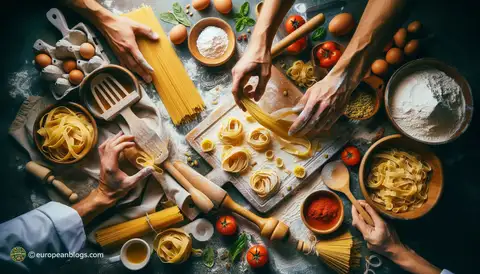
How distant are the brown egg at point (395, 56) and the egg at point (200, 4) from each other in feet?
4.48

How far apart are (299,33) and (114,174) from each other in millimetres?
1545

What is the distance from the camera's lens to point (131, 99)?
272 cm

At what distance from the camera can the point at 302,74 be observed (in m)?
2.82

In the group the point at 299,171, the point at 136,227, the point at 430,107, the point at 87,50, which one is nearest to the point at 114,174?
the point at 136,227

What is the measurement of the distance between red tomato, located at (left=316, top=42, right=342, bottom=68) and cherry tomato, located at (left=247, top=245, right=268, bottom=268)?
1347mm

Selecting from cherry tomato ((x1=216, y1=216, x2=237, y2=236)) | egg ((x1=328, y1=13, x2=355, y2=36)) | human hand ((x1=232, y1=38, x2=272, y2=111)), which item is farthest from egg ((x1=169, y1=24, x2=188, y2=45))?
cherry tomato ((x1=216, y1=216, x2=237, y2=236))

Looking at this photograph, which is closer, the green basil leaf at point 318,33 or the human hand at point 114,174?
the human hand at point 114,174

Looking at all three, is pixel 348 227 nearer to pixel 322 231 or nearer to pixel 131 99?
pixel 322 231

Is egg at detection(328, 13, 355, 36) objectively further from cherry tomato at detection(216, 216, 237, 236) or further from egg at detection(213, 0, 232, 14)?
cherry tomato at detection(216, 216, 237, 236)

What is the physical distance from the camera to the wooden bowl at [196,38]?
2.84 metres

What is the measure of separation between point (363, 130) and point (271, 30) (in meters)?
1.00

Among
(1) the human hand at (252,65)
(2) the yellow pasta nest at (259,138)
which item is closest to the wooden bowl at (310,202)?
(2) the yellow pasta nest at (259,138)

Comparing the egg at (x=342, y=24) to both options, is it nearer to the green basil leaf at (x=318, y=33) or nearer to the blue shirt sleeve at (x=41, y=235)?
the green basil leaf at (x=318, y=33)

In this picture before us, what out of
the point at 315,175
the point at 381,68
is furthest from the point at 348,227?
the point at 381,68
